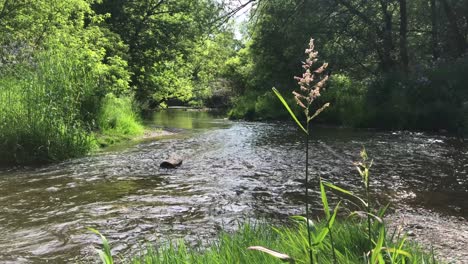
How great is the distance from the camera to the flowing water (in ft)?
17.6

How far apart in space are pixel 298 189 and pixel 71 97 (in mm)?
7252

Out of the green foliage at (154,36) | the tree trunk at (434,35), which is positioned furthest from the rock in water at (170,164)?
the tree trunk at (434,35)

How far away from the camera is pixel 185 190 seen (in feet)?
25.1

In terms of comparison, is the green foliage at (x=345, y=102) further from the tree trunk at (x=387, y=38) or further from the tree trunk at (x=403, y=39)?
the tree trunk at (x=403, y=39)

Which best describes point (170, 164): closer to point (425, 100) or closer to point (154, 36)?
point (425, 100)

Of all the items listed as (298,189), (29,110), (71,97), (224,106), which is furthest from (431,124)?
(224,106)

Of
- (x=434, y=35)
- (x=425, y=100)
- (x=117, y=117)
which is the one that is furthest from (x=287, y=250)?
(x=434, y=35)

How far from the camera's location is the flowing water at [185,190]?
5.36 metres

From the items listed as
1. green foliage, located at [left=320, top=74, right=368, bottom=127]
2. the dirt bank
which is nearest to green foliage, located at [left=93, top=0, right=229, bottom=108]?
green foliage, located at [left=320, top=74, right=368, bottom=127]

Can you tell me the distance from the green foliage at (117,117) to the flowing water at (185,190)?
2.73 metres

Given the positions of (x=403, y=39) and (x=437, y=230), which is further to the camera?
(x=403, y=39)

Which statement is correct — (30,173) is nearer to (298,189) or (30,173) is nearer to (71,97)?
(71,97)

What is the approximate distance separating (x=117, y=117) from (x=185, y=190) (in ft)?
31.3

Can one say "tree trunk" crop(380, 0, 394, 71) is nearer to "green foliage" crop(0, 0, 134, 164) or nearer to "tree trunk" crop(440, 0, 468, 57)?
"tree trunk" crop(440, 0, 468, 57)
